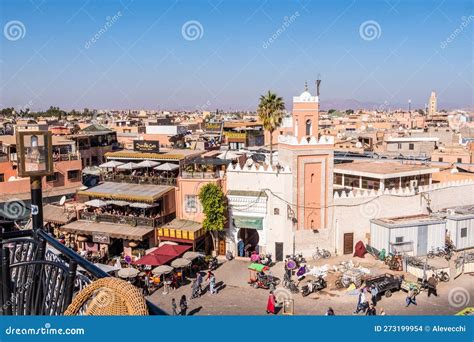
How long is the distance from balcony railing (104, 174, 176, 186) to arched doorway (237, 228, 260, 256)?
482cm

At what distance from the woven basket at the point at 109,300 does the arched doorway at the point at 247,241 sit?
22.3m

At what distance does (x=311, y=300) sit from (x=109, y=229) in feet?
37.9

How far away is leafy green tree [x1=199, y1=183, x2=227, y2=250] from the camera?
2511 cm

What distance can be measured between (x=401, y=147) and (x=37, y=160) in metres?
47.5

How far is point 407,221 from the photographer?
85.4 feet

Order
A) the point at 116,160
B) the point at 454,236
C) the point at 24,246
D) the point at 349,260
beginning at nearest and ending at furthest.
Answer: the point at 24,246 → the point at 349,260 → the point at 454,236 → the point at 116,160

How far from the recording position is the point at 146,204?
25.8 meters

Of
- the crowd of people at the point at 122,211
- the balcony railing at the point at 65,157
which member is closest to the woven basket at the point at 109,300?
the crowd of people at the point at 122,211

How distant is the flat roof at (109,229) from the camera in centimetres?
2505

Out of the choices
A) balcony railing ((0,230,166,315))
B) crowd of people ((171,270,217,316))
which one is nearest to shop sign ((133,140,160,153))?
crowd of people ((171,270,217,316))

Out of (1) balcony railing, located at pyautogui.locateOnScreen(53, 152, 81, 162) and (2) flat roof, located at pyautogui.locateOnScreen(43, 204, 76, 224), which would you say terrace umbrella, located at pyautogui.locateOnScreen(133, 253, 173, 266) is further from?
(1) balcony railing, located at pyautogui.locateOnScreen(53, 152, 81, 162)

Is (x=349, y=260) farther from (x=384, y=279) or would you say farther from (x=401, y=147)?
(x=401, y=147)

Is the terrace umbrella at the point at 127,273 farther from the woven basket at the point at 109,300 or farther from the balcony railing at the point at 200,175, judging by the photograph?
the woven basket at the point at 109,300

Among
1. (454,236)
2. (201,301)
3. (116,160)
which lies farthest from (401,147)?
(201,301)
